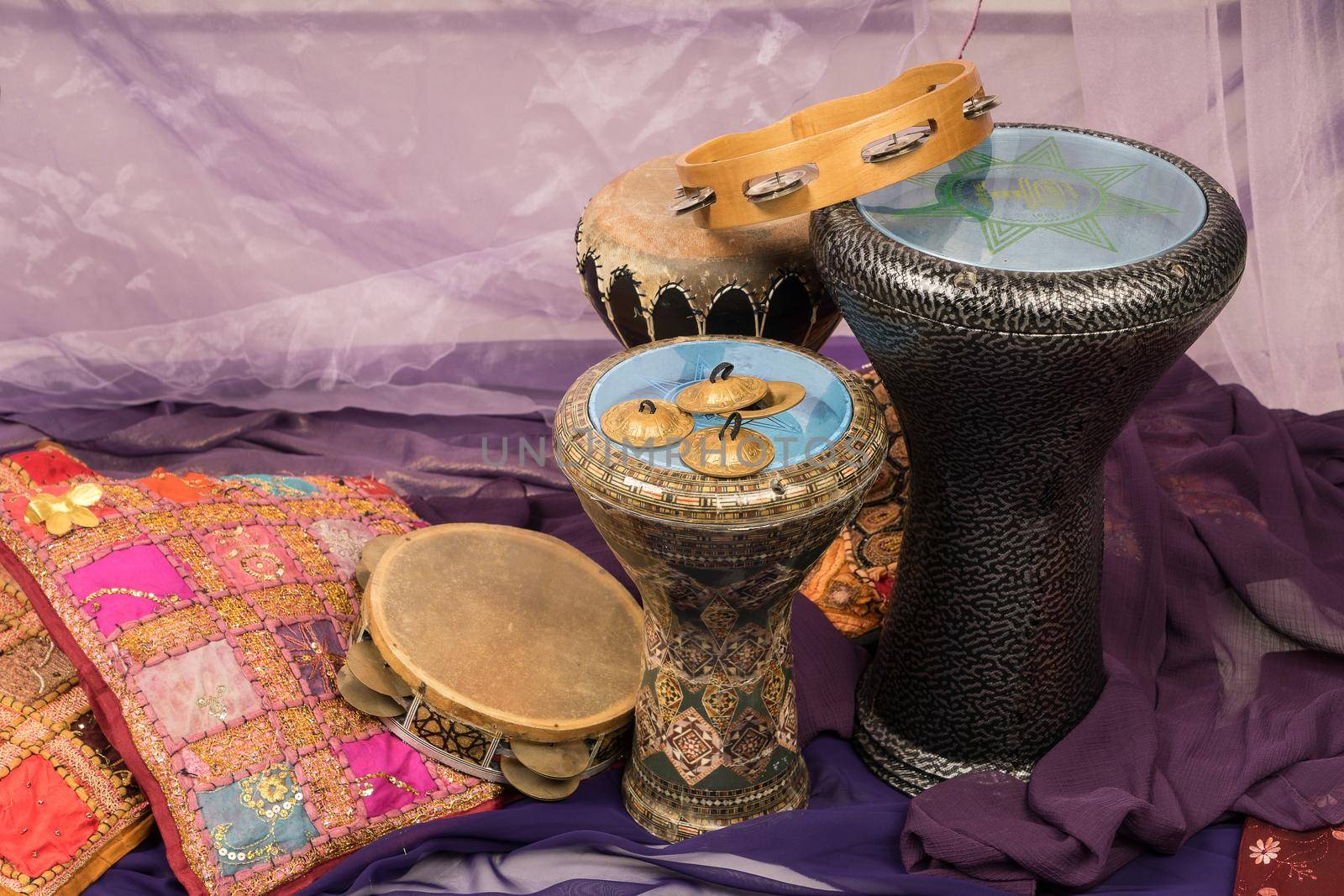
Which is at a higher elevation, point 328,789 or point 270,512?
point 270,512

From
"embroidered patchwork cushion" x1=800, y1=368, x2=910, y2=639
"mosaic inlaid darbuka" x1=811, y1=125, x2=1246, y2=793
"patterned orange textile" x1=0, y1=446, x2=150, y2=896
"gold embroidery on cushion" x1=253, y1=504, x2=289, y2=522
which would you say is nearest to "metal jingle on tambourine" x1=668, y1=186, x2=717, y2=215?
"mosaic inlaid darbuka" x1=811, y1=125, x2=1246, y2=793

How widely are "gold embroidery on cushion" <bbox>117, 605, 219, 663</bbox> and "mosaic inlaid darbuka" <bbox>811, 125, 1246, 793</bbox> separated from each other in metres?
0.82

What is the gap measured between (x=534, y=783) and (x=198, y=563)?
49 cm

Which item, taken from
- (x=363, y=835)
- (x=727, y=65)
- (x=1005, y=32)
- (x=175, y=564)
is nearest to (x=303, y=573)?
(x=175, y=564)

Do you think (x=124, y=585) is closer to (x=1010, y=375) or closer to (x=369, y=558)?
(x=369, y=558)

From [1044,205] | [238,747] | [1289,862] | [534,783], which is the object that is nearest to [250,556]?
[238,747]

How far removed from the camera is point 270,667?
1726mm

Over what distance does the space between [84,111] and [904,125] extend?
147cm

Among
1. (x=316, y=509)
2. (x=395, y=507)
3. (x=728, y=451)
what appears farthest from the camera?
(x=395, y=507)

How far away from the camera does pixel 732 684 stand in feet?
5.44

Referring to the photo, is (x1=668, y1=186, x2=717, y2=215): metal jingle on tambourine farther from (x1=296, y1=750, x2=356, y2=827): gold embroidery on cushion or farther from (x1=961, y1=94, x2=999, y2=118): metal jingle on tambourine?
(x1=296, y1=750, x2=356, y2=827): gold embroidery on cushion

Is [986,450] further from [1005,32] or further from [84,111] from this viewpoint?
[84,111]

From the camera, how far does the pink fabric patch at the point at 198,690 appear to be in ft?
5.37

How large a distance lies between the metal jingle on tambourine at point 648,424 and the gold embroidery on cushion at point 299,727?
0.52 m
